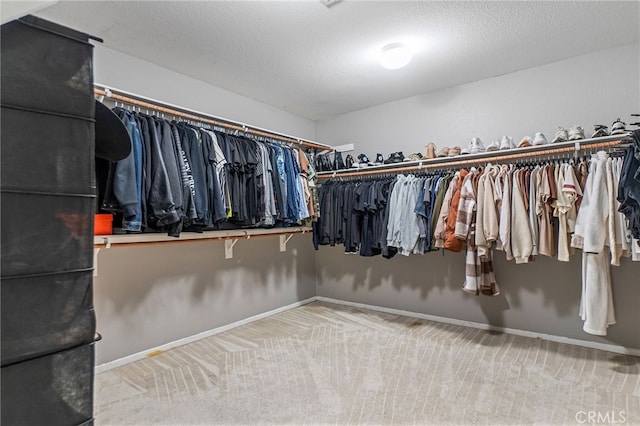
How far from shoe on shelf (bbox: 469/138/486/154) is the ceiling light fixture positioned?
3.39 feet

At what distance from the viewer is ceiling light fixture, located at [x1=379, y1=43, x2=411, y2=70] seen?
2.67m

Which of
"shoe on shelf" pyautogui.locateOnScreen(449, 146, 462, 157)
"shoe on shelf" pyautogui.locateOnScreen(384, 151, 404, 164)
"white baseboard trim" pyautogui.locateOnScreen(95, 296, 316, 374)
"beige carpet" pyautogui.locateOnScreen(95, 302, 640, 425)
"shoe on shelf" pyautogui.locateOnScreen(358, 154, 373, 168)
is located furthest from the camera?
"shoe on shelf" pyautogui.locateOnScreen(358, 154, 373, 168)

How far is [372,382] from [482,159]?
2.15 meters

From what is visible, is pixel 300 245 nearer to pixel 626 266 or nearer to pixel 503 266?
pixel 503 266

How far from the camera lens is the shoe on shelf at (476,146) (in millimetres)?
3137

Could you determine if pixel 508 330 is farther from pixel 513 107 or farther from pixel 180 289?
pixel 180 289

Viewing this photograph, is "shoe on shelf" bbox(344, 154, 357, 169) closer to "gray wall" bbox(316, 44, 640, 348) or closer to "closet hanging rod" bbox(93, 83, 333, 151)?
"gray wall" bbox(316, 44, 640, 348)

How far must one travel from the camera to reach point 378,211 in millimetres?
3510

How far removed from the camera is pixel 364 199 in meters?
3.54

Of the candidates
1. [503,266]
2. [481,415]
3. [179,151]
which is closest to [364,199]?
[503,266]

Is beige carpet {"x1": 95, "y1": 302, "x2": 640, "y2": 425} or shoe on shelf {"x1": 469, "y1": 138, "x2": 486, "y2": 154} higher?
shoe on shelf {"x1": 469, "y1": 138, "x2": 486, "y2": 154}

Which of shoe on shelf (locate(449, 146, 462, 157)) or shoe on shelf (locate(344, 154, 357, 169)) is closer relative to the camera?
shoe on shelf (locate(449, 146, 462, 157))

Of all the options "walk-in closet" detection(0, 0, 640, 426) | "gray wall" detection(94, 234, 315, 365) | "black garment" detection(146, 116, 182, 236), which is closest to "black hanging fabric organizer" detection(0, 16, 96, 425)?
"walk-in closet" detection(0, 0, 640, 426)

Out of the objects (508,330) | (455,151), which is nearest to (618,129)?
(455,151)
